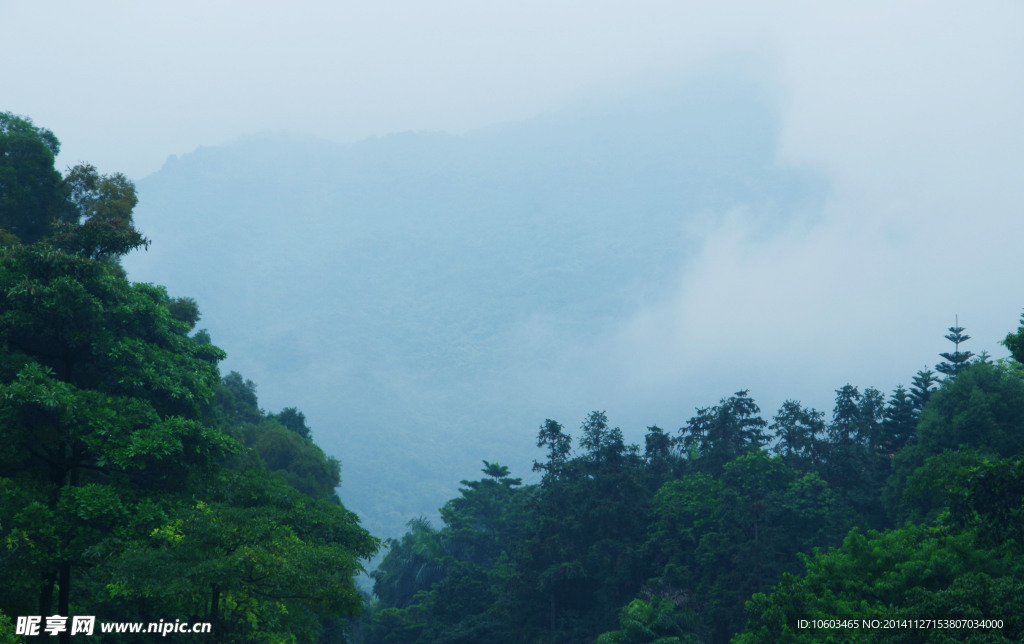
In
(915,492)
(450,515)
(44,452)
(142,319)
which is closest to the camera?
(44,452)

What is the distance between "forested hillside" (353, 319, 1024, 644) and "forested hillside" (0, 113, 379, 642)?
1449 cm

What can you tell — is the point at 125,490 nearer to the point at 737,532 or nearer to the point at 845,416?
the point at 737,532

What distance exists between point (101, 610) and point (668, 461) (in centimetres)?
4182

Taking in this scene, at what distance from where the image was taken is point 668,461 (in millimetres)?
57094

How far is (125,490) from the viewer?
808 inches

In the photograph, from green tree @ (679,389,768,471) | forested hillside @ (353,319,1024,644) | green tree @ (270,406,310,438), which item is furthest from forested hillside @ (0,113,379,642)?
green tree @ (270,406,310,438)

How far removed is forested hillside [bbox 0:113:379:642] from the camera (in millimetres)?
18156

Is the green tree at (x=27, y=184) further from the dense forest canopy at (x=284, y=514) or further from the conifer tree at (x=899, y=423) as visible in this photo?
the conifer tree at (x=899, y=423)

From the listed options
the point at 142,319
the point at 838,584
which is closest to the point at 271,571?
the point at 142,319

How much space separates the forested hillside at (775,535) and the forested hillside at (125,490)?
570 inches

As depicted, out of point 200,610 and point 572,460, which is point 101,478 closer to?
point 200,610

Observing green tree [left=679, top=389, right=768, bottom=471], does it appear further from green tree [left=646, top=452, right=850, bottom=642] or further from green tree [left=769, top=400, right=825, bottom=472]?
green tree [left=646, top=452, right=850, bottom=642]

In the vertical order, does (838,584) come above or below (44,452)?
below

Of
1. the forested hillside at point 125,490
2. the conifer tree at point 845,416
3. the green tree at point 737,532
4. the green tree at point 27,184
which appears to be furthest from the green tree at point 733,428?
the green tree at point 27,184
